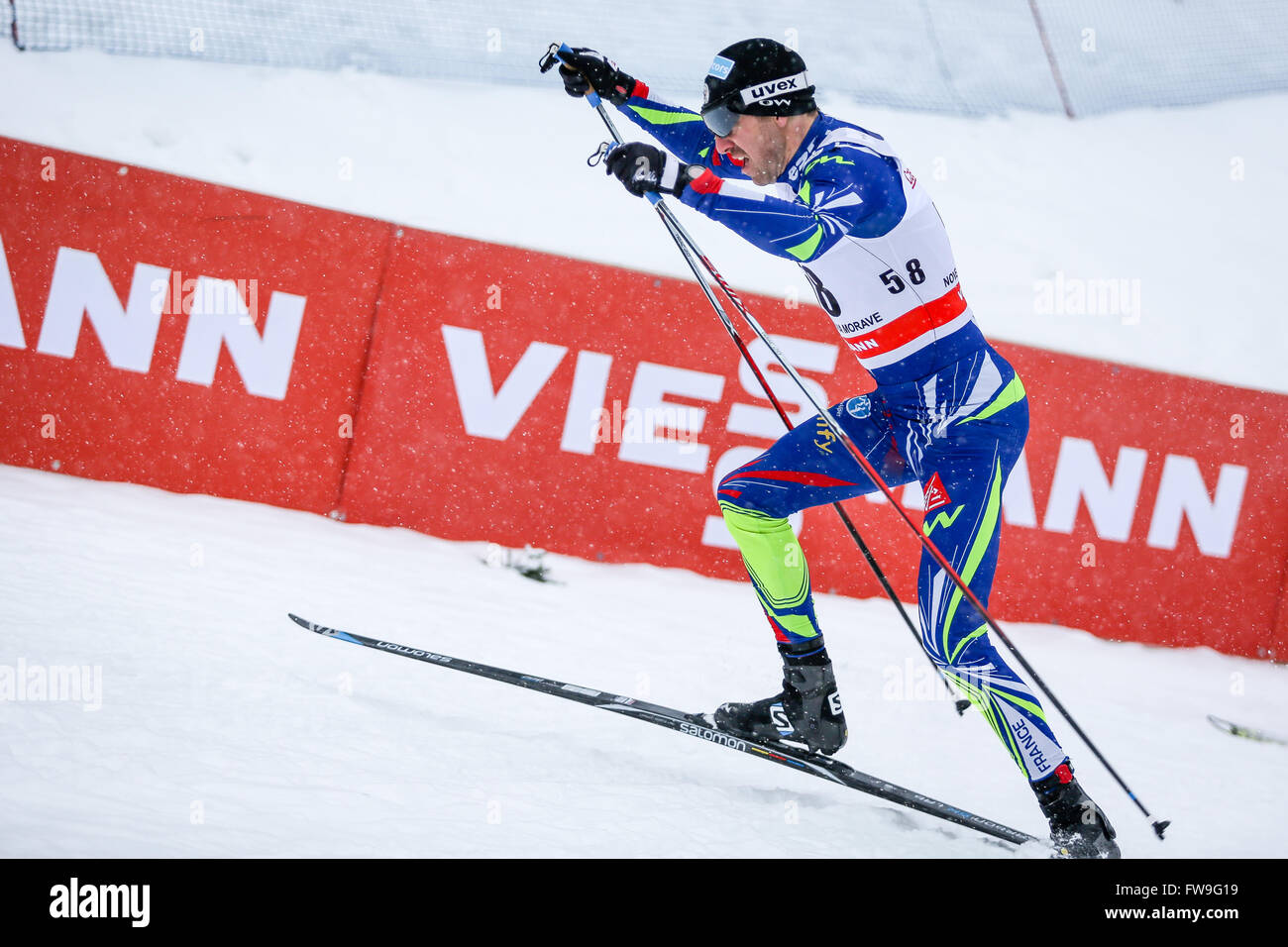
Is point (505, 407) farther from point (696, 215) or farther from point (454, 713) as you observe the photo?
point (696, 215)

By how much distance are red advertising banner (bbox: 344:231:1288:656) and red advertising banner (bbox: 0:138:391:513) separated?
24 cm

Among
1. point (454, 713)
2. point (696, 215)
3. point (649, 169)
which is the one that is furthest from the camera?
point (696, 215)

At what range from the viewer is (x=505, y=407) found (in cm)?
527

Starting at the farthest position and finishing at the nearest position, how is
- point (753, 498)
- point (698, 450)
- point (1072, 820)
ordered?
1. point (698, 450)
2. point (753, 498)
3. point (1072, 820)

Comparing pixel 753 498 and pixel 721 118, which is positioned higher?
pixel 721 118

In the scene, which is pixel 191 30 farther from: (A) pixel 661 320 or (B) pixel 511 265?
(A) pixel 661 320

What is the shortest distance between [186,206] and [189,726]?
320 cm

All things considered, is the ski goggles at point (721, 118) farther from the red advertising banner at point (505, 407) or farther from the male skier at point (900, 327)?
the red advertising banner at point (505, 407)

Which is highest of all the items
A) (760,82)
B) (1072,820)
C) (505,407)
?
(760,82)

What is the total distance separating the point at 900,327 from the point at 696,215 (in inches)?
181

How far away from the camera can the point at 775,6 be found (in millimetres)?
9258

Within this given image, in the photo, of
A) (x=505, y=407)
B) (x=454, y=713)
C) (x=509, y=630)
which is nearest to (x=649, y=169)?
(x=454, y=713)

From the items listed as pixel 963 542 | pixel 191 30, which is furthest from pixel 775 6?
pixel 963 542

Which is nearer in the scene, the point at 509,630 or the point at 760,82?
the point at 760,82
